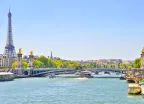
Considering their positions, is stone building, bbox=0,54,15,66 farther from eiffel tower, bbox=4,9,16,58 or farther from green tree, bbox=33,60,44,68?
green tree, bbox=33,60,44,68

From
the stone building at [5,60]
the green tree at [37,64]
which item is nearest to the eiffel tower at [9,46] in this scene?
the stone building at [5,60]

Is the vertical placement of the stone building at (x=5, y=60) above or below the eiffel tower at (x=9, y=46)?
below

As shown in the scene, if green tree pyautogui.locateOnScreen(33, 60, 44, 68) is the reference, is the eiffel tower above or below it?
above

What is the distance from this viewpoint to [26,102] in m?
28.0

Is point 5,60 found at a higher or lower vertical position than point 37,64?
higher

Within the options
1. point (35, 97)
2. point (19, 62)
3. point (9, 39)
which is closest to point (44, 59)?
point (9, 39)

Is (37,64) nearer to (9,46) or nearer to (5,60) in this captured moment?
(9,46)

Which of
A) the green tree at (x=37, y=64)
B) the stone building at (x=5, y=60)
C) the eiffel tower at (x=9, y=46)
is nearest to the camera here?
the green tree at (x=37, y=64)

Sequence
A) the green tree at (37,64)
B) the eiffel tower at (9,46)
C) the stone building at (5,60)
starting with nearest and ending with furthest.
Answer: the green tree at (37,64) < the eiffel tower at (9,46) < the stone building at (5,60)

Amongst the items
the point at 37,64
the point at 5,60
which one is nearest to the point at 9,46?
the point at 5,60

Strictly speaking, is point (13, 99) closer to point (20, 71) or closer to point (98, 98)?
point (98, 98)

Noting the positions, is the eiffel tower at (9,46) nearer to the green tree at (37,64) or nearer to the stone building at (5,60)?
the stone building at (5,60)

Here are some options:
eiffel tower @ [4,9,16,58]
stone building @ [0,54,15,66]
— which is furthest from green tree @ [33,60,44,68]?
stone building @ [0,54,15,66]

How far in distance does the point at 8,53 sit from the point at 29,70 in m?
31.5
